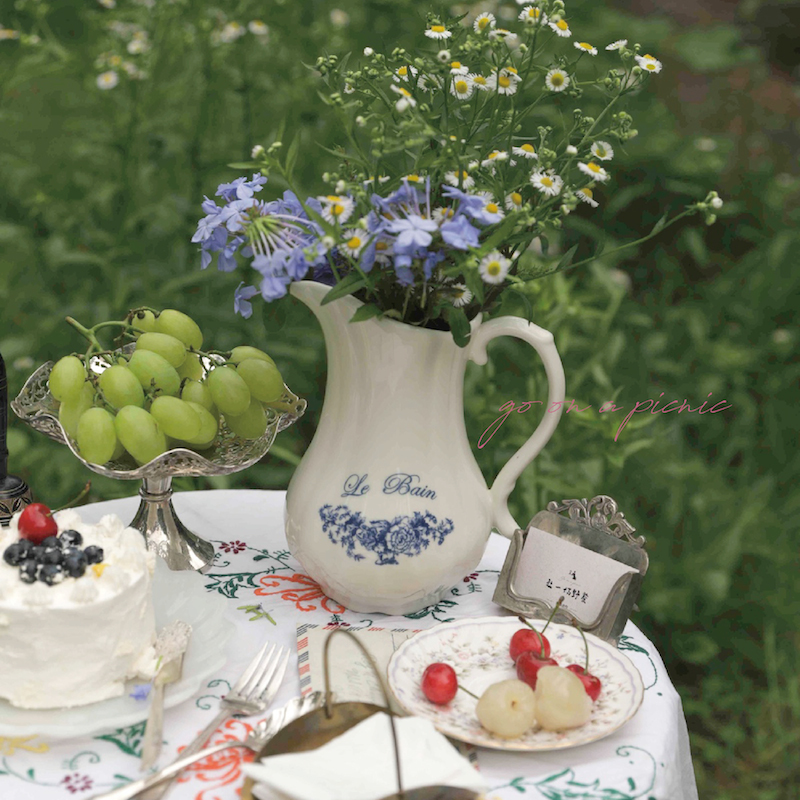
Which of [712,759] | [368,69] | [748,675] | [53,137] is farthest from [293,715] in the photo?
[53,137]

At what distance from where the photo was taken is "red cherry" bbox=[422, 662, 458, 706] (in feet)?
2.76

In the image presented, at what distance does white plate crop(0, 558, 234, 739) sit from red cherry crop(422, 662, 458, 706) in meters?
0.20

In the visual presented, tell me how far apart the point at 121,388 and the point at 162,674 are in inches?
12.7

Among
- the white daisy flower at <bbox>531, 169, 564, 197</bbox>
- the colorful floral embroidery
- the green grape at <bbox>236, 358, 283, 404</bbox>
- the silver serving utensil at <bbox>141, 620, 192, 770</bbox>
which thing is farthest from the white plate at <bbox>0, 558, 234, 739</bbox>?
the white daisy flower at <bbox>531, 169, 564, 197</bbox>

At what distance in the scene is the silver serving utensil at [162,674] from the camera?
0.78 meters

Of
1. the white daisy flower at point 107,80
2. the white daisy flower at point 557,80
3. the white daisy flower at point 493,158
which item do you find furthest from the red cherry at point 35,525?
the white daisy flower at point 107,80

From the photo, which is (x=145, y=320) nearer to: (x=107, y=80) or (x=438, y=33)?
(x=438, y=33)

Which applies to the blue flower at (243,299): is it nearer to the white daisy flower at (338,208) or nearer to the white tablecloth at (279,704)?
the white daisy flower at (338,208)

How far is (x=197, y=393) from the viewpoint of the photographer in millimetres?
1051

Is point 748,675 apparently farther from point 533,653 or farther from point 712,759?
point 533,653

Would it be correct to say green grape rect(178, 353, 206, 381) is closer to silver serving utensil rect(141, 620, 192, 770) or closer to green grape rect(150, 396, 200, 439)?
green grape rect(150, 396, 200, 439)

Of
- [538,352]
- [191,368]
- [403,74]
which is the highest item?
[403,74]

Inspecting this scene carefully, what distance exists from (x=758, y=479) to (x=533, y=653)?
1581mm

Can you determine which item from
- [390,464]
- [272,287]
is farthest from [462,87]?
[390,464]
